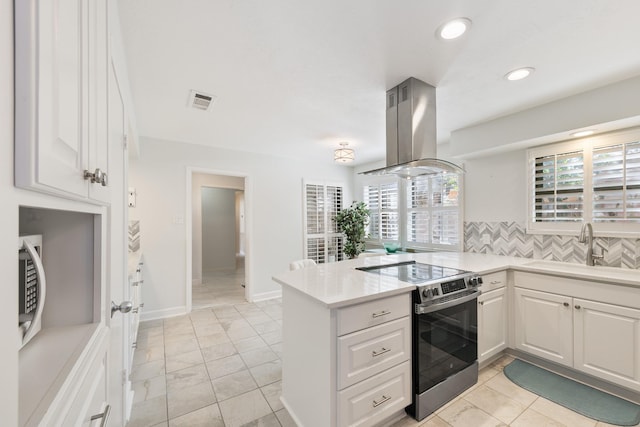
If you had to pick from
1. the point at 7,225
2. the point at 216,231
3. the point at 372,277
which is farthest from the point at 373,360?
the point at 216,231

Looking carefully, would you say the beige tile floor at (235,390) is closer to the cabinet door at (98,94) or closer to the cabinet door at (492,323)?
the cabinet door at (492,323)

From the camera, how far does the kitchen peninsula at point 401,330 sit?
1502mm

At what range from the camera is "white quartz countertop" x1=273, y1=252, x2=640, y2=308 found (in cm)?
157

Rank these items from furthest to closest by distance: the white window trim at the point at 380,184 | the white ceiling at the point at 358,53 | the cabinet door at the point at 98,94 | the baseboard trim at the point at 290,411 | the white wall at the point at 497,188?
1. the white window trim at the point at 380,184
2. the white wall at the point at 497,188
3. the baseboard trim at the point at 290,411
4. the white ceiling at the point at 358,53
5. the cabinet door at the point at 98,94

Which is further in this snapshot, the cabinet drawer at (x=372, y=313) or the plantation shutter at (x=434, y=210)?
the plantation shutter at (x=434, y=210)

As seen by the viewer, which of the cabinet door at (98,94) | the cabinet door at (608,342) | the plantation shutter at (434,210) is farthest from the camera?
the plantation shutter at (434,210)

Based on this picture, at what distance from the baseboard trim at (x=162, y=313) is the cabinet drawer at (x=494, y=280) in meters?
3.74

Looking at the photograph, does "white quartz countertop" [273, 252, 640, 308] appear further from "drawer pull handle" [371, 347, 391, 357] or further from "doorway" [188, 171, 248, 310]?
"doorway" [188, 171, 248, 310]

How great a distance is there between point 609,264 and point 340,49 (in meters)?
3.03

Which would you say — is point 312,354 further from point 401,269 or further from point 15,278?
point 15,278

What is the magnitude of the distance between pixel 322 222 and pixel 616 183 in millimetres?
3857

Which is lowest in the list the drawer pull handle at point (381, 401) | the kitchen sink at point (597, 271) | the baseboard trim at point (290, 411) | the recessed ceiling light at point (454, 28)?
the baseboard trim at point (290, 411)

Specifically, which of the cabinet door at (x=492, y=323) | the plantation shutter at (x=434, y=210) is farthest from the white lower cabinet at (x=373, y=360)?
the plantation shutter at (x=434, y=210)

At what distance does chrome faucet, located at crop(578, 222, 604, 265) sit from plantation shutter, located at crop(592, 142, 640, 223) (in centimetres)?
12
